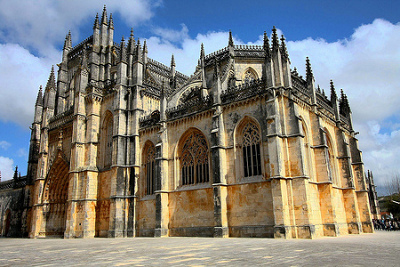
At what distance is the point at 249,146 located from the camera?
70.1ft

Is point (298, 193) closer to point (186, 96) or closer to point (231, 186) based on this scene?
point (231, 186)

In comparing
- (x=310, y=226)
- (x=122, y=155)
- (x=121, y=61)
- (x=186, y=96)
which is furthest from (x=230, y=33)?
(x=310, y=226)

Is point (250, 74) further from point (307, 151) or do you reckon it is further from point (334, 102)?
point (307, 151)

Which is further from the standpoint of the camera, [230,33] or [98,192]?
[230,33]

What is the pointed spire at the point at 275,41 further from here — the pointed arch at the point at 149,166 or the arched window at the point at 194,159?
the pointed arch at the point at 149,166

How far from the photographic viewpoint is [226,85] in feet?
99.7

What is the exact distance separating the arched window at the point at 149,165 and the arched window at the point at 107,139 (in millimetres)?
3591

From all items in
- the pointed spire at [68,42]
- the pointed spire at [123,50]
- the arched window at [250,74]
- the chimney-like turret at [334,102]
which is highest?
the pointed spire at [68,42]

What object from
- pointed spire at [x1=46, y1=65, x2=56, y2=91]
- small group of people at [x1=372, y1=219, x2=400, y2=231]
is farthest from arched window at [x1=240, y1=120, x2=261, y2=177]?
pointed spire at [x1=46, y1=65, x2=56, y2=91]

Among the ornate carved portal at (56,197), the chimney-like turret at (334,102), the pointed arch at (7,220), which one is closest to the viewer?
the chimney-like turret at (334,102)

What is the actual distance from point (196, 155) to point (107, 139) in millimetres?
10361

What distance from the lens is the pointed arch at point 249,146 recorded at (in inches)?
822

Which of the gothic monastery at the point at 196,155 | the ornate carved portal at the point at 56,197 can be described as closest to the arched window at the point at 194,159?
the gothic monastery at the point at 196,155

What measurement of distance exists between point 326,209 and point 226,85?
14.5 metres
